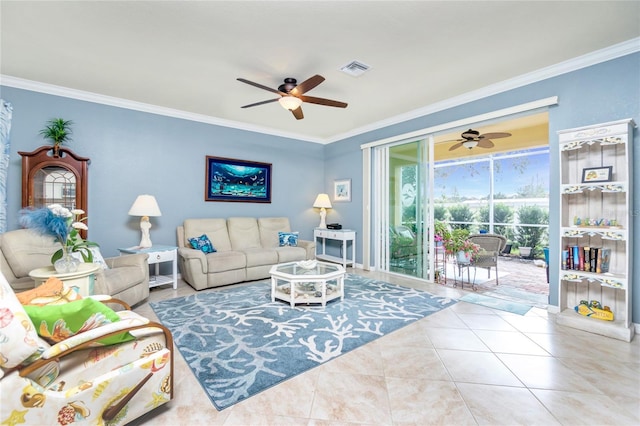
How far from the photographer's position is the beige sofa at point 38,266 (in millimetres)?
2645

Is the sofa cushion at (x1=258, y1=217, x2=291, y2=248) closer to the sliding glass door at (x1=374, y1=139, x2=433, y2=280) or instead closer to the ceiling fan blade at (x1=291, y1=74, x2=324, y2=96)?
the sliding glass door at (x1=374, y1=139, x2=433, y2=280)

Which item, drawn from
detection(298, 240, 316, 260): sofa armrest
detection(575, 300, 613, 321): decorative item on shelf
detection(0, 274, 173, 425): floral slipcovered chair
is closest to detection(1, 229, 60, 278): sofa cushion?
detection(0, 274, 173, 425): floral slipcovered chair

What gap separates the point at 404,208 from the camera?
15.8 ft

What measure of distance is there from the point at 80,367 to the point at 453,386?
2.07m

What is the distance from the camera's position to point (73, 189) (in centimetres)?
360

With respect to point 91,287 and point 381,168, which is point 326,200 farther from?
point 91,287

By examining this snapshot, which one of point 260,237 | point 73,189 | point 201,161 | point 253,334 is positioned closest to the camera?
point 253,334

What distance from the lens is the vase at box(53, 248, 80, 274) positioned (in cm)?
233

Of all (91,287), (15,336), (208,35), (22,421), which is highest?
(208,35)

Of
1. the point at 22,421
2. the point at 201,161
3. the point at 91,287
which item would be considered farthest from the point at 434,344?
the point at 201,161

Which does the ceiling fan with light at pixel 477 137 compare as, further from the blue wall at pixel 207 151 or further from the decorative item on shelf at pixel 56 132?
the decorative item on shelf at pixel 56 132

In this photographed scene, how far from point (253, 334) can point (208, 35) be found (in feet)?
8.78

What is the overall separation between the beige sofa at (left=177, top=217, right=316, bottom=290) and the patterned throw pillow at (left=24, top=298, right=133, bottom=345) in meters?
2.44

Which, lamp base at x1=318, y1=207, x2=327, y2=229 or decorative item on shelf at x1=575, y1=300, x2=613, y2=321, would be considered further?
lamp base at x1=318, y1=207, x2=327, y2=229
